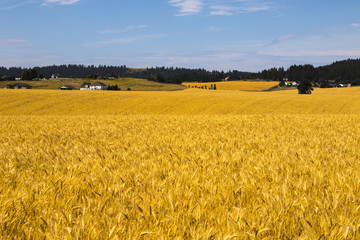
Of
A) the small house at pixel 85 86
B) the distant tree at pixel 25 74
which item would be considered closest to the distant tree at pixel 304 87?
the small house at pixel 85 86

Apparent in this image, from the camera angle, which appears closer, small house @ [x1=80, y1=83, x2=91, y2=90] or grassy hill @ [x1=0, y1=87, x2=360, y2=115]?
grassy hill @ [x1=0, y1=87, x2=360, y2=115]

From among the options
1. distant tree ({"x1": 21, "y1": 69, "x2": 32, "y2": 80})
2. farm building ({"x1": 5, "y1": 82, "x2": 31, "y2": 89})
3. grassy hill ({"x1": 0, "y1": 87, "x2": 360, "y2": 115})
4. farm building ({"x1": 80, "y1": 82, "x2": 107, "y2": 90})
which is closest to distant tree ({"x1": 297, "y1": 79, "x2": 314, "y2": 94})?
grassy hill ({"x1": 0, "y1": 87, "x2": 360, "y2": 115})

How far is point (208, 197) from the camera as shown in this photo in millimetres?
3277

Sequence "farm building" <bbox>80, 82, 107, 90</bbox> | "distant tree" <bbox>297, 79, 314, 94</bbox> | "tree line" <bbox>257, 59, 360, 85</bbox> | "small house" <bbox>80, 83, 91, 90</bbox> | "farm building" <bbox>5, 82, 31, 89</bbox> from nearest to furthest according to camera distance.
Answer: "distant tree" <bbox>297, 79, 314, 94</bbox>, "farm building" <bbox>5, 82, 31, 89</bbox>, "farm building" <bbox>80, 82, 107, 90</bbox>, "small house" <bbox>80, 83, 91, 90</bbox>, "tree line" <bbox>257, 59, 360, 85</bbox>

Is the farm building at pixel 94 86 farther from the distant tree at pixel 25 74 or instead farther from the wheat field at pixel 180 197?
the wheat field at pixel 180 197

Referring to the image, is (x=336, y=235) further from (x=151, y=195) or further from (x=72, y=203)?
(x=72, y=203)

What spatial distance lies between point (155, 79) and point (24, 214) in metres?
169

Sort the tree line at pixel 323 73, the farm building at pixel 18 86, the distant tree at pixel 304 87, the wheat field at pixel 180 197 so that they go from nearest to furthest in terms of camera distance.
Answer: the wheat field at pixel 180 197 → the distant tree at pixel 304 87 → the farm building at pixel 18 86 → the tree line at pixel 323 73

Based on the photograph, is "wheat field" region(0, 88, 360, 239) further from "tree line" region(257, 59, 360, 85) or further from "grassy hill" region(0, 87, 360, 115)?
"tree line" region(257, 59, 360, 85)

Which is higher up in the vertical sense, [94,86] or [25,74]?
[25,74]

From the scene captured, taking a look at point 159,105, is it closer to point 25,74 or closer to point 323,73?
point 25,74

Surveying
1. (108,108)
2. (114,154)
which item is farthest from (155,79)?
(114,154)

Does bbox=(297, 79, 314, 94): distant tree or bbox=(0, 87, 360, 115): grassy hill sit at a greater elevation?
bbox=(297, 79, 314, 94): distant tree

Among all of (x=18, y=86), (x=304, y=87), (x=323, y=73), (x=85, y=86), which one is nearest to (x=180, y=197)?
(x=304, y=87)
